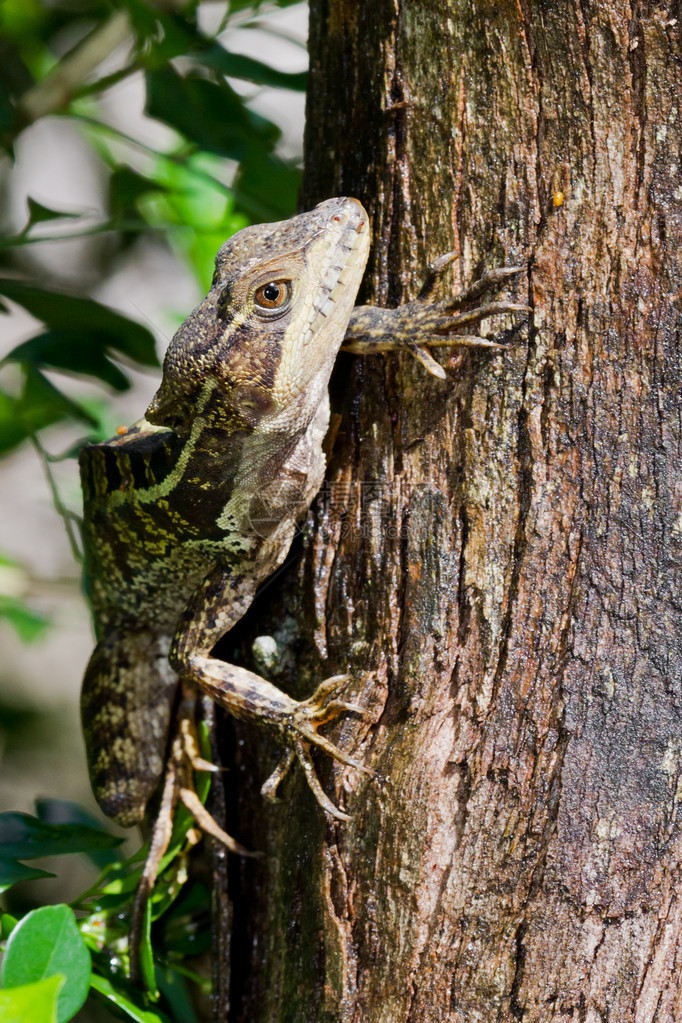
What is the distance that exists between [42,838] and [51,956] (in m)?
1.03

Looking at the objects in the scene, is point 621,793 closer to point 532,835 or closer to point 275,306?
point 532,835

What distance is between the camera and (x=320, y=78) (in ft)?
6.76

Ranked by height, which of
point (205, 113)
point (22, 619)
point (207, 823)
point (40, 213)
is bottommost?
point (207, 823)

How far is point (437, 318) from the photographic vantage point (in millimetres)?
1798

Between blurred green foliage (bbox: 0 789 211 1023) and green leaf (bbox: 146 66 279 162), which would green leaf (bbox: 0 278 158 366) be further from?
blurred green foliage (bbox: 0 789 211 1023)

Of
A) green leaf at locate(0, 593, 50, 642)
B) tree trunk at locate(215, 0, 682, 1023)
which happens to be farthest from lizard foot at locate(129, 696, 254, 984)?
green leaf at locate(0, 593, 50, 642)

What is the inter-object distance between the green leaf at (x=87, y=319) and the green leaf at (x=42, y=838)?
1.49 m

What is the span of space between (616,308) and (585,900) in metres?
1.07

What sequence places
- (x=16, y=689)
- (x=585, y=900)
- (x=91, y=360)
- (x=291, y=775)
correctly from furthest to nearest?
1. (x=16, y=689)
2. (x=91, y=360)
3. (x=291, y=775)
4. (x=585, y=900)

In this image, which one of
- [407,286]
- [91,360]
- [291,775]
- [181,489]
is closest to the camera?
[407,286]

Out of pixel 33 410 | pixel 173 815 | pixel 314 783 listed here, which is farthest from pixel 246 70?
pixel 173 815

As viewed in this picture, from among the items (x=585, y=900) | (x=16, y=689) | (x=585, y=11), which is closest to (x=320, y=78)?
(x=585, y=11)

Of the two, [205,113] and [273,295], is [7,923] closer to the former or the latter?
[273,295]

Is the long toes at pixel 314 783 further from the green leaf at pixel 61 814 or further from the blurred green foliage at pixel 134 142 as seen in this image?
the blurred green foliage at pixel 134 142
